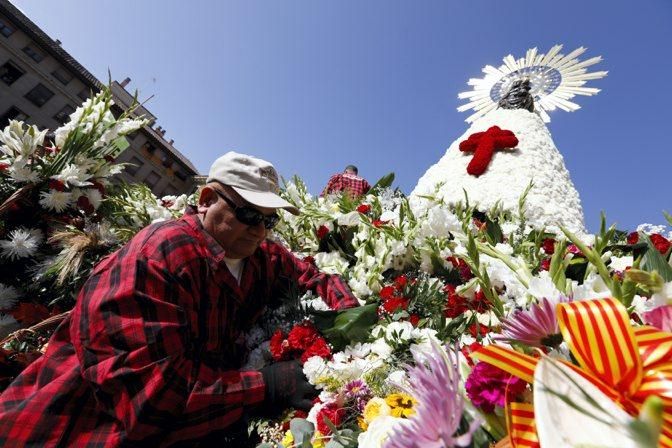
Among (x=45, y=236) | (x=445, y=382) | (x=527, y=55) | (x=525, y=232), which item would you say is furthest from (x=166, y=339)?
(x=527, y=55)

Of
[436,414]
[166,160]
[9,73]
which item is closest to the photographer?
[436,414]

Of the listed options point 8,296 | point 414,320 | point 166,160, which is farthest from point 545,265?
point 166,160

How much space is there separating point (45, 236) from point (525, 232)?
9.71 ft

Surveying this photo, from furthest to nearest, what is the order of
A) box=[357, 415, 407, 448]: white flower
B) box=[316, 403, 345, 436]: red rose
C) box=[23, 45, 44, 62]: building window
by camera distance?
box=[23, 45, 44, 62]: building window < box=[316, 403, 345, 436]: red rose < box=[357, 415, 407, 448]: white flower

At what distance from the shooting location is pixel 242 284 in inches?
65.6

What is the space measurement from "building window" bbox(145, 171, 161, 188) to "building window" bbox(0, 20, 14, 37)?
9.40 m

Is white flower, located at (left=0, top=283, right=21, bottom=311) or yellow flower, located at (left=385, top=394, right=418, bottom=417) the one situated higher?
yellow flower, located at (left=385, top=394, right=418, bottom=417)

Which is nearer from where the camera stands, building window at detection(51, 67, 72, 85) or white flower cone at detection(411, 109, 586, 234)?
white flower cone at detection(411, 109, 586, 234)

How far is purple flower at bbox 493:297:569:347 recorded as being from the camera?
0.54 metres

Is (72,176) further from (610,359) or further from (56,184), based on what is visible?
(610,359)

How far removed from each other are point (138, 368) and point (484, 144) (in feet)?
9.17

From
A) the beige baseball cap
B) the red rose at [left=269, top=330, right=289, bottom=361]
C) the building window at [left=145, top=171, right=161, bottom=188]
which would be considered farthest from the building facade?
the red rose at [left=269, top=330, right=289, bottom=361]

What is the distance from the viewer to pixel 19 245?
214 cm

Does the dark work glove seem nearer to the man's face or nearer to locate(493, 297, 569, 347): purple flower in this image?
the man's face
